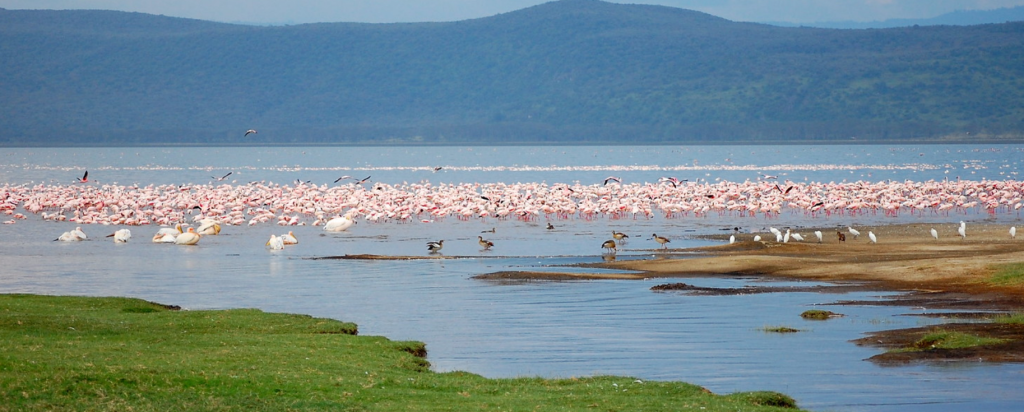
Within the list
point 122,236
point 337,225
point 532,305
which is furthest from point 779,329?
point 337,225

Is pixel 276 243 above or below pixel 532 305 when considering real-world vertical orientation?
above

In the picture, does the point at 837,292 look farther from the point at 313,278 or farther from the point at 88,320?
the point at 88,320

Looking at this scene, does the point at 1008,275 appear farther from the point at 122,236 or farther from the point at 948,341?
the point at 122,236

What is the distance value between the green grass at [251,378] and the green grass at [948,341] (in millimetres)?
3786

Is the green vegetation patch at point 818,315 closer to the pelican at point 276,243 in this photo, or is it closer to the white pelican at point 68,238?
the pelican at point 276,243

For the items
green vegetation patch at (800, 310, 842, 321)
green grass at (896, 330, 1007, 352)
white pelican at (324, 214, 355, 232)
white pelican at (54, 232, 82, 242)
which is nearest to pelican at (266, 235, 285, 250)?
white pelican at (54, 232, 82, 242)

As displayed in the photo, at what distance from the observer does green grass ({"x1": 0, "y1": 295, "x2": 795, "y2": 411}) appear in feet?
38.8

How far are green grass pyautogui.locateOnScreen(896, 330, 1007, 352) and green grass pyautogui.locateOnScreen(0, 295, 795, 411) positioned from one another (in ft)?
12.4

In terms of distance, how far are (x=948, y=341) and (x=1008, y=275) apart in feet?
21.9

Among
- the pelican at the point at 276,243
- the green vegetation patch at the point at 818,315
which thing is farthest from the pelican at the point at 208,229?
the green vegetation patch at the point at 818,315

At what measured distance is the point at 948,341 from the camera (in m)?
16.5

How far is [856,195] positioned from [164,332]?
130 ft

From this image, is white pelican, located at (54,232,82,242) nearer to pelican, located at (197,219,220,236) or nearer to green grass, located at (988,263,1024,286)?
pelican, located at (197,219,220,236)

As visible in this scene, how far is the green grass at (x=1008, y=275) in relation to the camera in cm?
2200
